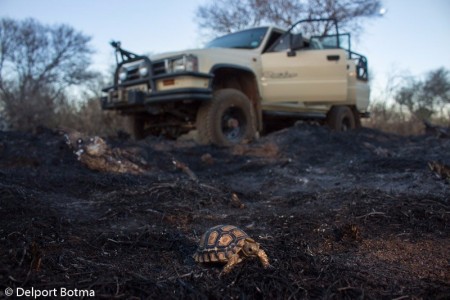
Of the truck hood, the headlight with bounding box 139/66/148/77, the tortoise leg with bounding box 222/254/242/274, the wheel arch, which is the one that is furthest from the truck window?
the tortoise leg with bounding box 222/254/242/274

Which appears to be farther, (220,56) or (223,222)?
(220,56)

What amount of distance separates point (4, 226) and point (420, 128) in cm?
1451

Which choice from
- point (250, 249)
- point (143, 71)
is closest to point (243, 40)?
point (143, 71)

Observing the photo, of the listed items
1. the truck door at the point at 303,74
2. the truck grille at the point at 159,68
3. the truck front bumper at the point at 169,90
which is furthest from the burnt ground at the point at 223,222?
the truck door at the point at 303,74

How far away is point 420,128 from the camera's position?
1441cm

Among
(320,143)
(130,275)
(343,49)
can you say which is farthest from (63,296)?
(343,49)

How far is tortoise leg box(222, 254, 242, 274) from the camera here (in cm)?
193

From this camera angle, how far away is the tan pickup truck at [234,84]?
640cm

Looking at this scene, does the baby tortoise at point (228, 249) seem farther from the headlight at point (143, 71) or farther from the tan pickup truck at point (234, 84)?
the headlight at point (143, 71)

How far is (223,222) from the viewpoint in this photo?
2.98 metres

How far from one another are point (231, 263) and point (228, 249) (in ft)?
0.24

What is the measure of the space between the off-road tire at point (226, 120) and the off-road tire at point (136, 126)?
5.62 feet

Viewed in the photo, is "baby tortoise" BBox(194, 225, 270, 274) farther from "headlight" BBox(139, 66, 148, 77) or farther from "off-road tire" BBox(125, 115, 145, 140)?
"off-road tire" BBox(125, 115, 145, 140)

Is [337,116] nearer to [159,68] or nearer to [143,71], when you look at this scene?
[159,68]
